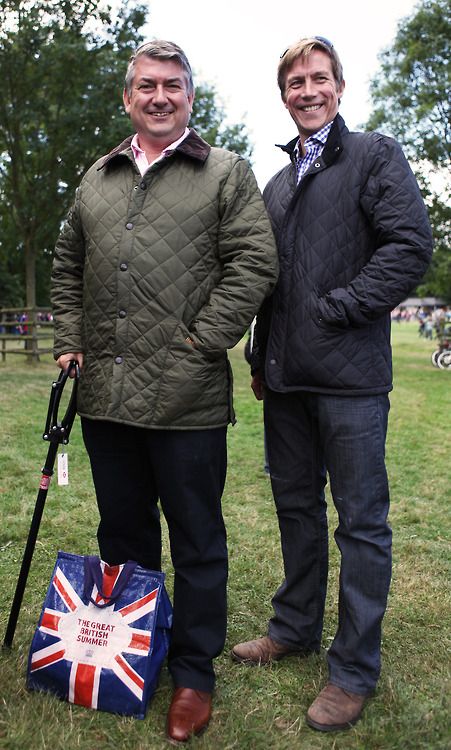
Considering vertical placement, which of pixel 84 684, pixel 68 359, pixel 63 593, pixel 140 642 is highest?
pixel 68 359

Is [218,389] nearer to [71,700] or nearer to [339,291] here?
[339,291]

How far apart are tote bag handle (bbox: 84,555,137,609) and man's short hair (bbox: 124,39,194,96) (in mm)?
1709

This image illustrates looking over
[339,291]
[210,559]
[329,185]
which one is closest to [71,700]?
[210,559]

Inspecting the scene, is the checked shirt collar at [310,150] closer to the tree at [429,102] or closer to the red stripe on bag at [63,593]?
the red stripe on bag at [63,593]

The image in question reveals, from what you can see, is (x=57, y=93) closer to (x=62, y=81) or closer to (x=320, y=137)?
(x=62, y=81)

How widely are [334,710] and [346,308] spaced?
1.41 metres

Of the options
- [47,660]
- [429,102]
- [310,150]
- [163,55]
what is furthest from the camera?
[429,102]

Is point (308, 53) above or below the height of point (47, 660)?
above

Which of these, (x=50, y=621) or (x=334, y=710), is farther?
(x=50, y=621)

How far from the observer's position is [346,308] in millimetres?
2377

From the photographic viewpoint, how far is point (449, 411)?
10.4 metres

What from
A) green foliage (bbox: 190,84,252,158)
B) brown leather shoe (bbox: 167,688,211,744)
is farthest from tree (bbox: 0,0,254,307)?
brown leather shoe (bbox: 167,688,211,744)

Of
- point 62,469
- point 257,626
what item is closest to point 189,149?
point 62,469

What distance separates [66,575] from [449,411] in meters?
8.76
